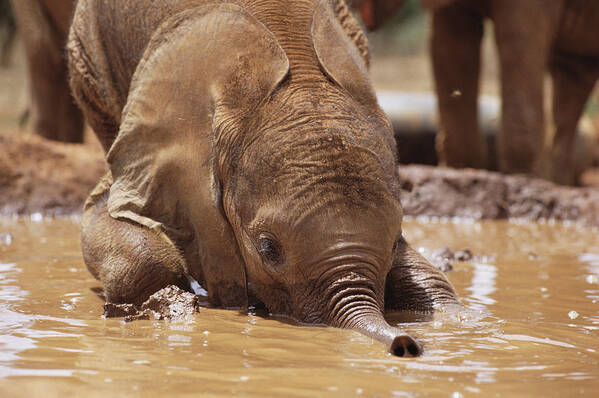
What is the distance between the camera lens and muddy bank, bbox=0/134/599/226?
812 centimetres

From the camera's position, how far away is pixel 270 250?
11.8 ft

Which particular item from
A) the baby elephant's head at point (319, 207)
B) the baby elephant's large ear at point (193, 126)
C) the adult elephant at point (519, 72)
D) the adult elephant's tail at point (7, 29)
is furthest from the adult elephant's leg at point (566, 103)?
the adult elephant's tail at point (7, 29)

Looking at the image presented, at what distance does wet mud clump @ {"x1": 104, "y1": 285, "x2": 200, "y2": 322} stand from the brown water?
0.06m

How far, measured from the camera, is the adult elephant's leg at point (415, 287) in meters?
3.98

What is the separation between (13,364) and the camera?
2.78 metres

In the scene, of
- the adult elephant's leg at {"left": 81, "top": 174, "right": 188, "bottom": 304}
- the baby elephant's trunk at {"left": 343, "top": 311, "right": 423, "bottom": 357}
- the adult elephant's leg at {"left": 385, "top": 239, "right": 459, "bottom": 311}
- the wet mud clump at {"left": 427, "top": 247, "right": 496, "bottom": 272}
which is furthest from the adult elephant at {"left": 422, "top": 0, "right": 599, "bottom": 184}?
the baby elephant's trunk at {"left": 343, "top": 311, "right": 423, "bottom": 357}

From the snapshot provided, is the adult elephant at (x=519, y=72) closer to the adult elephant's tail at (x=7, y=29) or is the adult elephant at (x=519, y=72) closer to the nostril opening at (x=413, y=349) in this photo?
the nostril opening at (x=413, y=349)

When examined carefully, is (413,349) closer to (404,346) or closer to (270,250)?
(404,346)

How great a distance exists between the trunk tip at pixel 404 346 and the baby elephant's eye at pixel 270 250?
0.73 m

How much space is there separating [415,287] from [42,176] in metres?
4.90

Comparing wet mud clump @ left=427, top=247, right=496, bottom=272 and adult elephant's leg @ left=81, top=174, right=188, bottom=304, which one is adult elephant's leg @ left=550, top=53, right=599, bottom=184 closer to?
wet mud clump @ left=427, top=247, right=496, bottom=272

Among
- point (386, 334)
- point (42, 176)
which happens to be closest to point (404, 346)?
point (386, 334)

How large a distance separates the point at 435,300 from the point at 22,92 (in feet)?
61.4

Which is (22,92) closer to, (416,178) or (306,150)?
(416,178)
